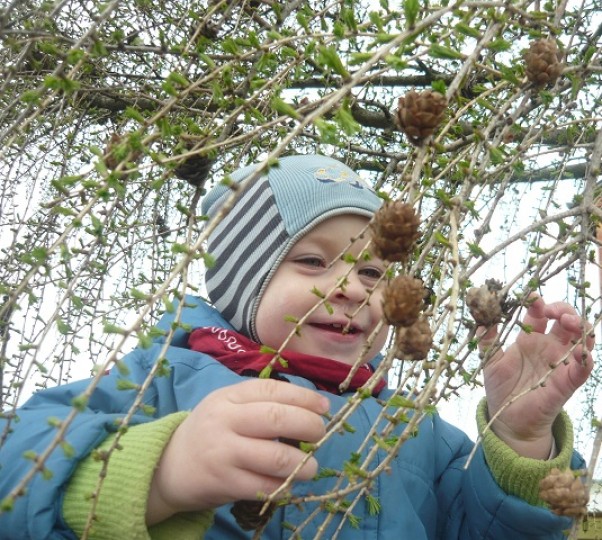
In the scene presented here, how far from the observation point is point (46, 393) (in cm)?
137

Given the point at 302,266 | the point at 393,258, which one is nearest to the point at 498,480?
the point at 302,266

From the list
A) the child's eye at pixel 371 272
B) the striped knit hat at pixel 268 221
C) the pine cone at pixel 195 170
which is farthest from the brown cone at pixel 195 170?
the child's eye at pixel 371 272

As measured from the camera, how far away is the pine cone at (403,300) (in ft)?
2.54

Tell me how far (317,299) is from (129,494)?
564 millimetres

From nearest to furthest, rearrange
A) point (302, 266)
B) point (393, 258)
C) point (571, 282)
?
point (393, 258), point (571, 282), point (302, 266)

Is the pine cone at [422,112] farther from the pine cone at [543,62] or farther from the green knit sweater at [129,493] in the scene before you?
the green knit sweater at [129,493]

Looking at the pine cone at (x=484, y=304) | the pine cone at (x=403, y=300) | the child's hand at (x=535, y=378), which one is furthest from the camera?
the child's hand at (x=535, y=378)

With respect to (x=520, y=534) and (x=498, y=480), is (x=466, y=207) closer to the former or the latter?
(x=498, y=480)

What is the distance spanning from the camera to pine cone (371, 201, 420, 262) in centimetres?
80

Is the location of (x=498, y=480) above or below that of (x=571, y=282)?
below

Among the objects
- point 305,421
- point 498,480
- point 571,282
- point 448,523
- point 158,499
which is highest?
point 571,282

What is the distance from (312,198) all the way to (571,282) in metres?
0.53

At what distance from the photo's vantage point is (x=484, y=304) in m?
1.03

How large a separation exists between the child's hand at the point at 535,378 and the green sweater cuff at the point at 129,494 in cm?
54
